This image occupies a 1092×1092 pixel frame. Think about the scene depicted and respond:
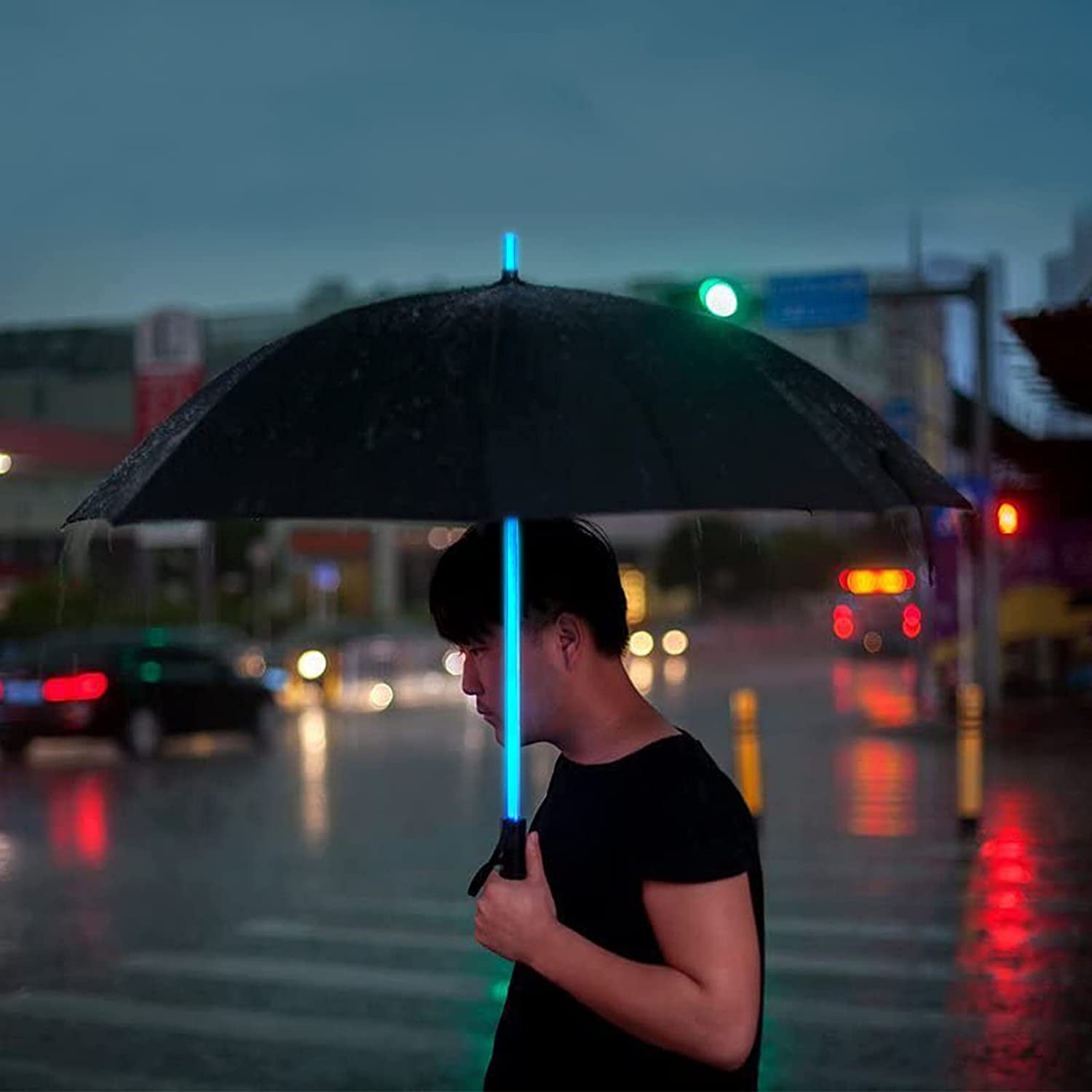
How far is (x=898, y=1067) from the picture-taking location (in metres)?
7.43

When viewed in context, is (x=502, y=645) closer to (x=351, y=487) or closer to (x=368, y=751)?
(x=351, y=487)

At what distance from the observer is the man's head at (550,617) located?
304 cm

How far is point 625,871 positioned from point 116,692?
21329 mm

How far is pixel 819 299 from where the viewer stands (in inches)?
1015

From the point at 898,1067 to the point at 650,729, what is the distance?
4.81m

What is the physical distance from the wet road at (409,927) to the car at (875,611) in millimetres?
29109

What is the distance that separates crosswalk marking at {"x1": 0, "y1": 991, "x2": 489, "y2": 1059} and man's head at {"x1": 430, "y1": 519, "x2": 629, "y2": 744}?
4.94 m

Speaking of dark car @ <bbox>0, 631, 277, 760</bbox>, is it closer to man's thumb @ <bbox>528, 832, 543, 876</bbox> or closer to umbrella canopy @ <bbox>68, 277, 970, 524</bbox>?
umbrella canopy @ <bbox>68, 277, 970, 524</bbox>

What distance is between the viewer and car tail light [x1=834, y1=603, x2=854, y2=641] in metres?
52.3

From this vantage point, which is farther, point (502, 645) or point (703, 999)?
point (502, 645)

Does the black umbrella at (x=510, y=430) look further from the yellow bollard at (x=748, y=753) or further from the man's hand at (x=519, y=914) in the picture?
the yellow bollard at (x=748, y=753)

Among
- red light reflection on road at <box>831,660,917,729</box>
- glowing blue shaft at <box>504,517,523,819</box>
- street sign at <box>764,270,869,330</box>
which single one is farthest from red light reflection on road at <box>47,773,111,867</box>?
glowing blue shaft at <box>504,517,523,819</box>

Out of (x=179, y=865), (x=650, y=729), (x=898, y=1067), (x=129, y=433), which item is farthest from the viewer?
(x=129, y=433)

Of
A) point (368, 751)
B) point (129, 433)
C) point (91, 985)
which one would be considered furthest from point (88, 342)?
point (91, 985)
